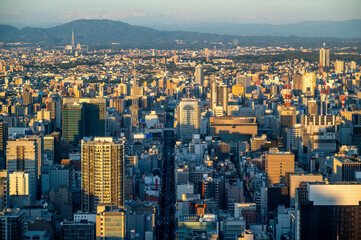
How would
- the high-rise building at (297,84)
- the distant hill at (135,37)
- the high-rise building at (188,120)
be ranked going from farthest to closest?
1. the distant hill at (135,37)
2. the high-rise building at (297,84)
3. the high-rise building at (188,120)

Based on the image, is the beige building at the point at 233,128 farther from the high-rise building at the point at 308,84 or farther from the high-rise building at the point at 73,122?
the high-rise building at the point at 308,84

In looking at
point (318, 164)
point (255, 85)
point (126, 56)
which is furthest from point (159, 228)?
point (126, 56)

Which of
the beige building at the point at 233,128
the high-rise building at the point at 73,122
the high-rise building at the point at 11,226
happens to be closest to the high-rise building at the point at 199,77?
the beige building at the point at 233,128

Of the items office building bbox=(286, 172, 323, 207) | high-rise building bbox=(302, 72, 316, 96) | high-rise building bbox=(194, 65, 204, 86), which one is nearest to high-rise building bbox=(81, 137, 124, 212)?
office building bbox=(286, 172, 323, 207)

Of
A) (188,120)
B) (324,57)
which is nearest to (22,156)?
(188,120)

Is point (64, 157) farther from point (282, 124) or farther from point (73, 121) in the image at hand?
point (282, 124)

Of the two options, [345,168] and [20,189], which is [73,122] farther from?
[345,168]
